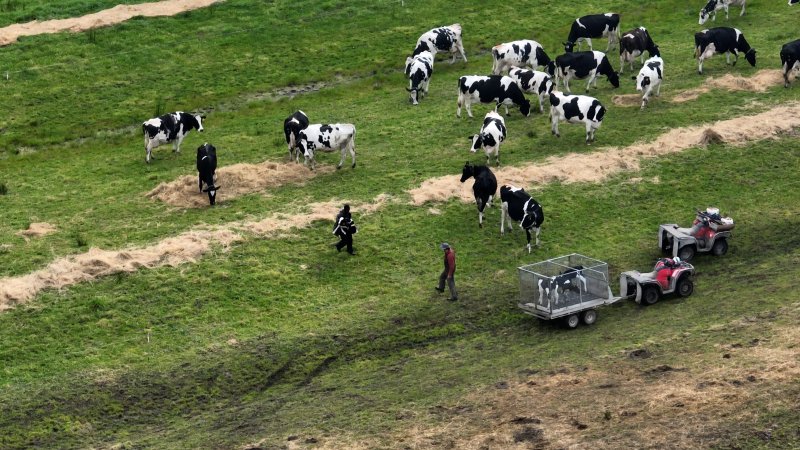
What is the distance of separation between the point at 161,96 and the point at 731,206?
89.7ft

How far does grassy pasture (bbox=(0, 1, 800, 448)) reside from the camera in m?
35.3

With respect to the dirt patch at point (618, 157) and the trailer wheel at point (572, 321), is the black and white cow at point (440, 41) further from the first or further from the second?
the trailer wheel at point (572, 321)

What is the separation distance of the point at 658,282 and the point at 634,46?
22.5m

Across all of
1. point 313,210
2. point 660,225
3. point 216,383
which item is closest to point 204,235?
point 313,210

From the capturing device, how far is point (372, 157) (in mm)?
51500

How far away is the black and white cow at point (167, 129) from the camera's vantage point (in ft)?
170

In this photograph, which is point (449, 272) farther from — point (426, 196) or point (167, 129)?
point (167, 129)

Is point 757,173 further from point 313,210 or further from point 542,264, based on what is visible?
point 313,210

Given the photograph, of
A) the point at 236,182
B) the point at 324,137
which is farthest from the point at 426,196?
the point at 236,182

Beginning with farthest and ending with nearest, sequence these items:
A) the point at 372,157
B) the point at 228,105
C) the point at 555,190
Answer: the point at 228,105 < the point at 372,157 < the point at 555,190

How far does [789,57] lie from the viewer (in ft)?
185

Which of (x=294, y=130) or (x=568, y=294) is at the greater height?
(x=294, y=130)

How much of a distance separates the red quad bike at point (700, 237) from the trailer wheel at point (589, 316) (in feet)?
17.4

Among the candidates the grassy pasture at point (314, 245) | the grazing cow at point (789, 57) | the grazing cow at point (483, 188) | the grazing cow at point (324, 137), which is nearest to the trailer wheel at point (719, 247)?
the grassy pasture at point (314, 245)
